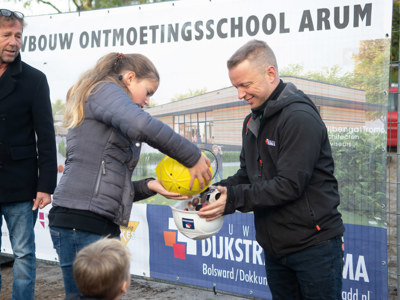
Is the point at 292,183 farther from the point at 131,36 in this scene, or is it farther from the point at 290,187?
the point at 131,36

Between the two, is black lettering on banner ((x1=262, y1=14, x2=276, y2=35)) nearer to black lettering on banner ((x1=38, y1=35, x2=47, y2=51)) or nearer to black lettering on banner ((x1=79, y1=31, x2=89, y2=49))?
black lettering on banner ((x1=79, y1=31, x2=89, y2=49))

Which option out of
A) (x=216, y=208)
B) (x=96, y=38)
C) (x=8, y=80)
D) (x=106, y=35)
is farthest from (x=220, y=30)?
(x=216, y=208)

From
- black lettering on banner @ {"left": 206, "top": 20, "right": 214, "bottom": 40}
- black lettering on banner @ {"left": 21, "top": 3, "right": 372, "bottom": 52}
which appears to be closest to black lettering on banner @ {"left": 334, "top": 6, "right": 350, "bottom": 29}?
black lettering on banner @ {"left": 21, "top": 3, "right": 372, "bottom": 52}

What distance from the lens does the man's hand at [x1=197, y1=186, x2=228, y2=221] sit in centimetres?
258

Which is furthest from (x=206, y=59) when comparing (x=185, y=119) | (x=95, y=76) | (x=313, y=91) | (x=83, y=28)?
(x=95, y=76)

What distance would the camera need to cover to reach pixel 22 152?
3.33m

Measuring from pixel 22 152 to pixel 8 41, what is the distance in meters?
0.79

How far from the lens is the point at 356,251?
367 cm

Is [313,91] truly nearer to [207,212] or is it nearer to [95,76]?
[207,212]

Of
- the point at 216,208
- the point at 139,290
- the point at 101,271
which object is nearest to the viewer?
the point at 101,271

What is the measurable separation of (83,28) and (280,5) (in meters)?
2.13

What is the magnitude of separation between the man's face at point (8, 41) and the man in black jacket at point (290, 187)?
167 centimetres

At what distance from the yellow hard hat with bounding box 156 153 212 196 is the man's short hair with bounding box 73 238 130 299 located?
0.62 meters

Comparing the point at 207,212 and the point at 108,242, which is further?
the point at 207,212
